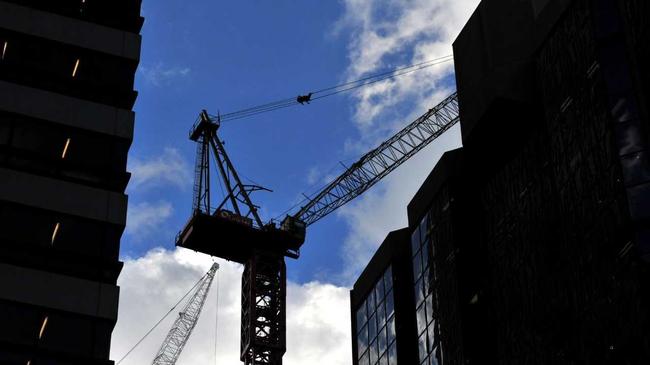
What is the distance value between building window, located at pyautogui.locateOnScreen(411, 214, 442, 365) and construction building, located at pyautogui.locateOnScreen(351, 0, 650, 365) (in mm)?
152

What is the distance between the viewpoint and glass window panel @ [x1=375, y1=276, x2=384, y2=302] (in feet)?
294

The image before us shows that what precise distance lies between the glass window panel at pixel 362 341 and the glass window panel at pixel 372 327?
0.87 m

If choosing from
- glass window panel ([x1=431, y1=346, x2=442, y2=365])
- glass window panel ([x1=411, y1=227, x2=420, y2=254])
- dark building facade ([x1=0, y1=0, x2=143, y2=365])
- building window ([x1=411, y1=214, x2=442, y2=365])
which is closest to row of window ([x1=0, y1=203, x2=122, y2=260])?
dark building facade ([x1=0, y1=0, x2=143, y2=365])

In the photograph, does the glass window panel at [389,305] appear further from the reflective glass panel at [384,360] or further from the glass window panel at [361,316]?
the glass window panel at [361,316]

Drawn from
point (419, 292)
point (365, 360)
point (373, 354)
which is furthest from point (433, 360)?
point (365, 360)

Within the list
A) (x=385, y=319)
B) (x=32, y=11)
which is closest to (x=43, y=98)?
(x=32, y=11)

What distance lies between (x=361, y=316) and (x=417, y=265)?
13.3 m

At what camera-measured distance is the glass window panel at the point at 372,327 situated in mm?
89887

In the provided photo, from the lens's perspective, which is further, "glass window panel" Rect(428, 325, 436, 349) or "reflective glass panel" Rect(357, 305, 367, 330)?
"reflective glass panel" Rect(357, 305, 367, 330)

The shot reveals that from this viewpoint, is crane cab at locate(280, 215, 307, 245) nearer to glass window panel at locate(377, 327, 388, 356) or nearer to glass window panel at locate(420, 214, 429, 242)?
glass window panel at locate(377, 327, 388, 356)

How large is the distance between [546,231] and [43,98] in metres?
31.4

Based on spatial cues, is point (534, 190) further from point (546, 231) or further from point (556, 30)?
point (556, 30)

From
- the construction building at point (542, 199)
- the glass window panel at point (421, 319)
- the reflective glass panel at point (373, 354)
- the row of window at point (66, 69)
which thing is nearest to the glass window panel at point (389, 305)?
the construction building at point (542, 199)

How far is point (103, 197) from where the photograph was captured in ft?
160
